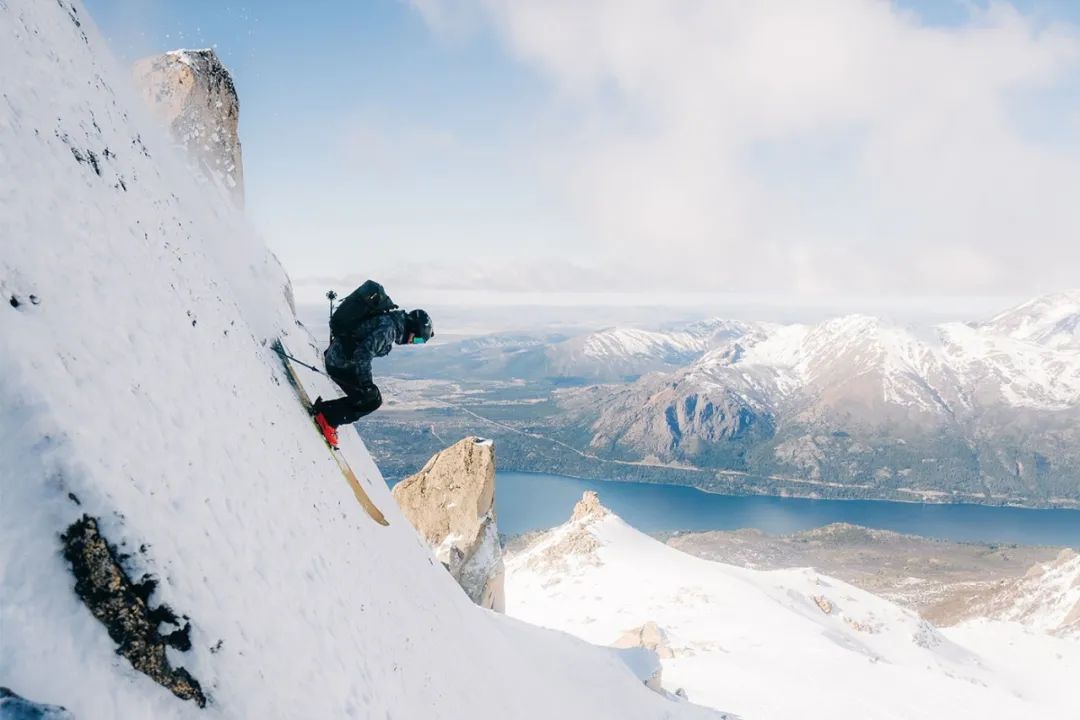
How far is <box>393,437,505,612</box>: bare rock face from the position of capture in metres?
30.0

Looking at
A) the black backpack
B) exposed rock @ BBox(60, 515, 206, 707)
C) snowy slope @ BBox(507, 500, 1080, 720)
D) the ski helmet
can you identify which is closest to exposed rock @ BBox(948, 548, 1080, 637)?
snowy slope @ BBox(507, 500, 1080, 720)

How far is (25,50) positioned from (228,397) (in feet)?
17.6

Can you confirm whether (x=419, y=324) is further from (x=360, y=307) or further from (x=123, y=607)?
(x=123, y=607)

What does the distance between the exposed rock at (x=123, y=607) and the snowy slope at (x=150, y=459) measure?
9cm

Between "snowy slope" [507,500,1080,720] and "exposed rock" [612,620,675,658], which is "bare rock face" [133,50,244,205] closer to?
"snowy slope" [507,500,1080,720]

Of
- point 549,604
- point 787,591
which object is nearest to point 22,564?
point 549,604

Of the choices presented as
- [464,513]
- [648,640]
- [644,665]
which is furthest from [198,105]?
[648,640]

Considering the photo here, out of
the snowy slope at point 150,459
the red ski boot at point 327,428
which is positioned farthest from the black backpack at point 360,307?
the red ski boot at point 327,428

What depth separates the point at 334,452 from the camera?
41.6 feet

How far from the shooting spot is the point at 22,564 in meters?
4.74

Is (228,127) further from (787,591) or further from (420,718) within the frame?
(787,591)

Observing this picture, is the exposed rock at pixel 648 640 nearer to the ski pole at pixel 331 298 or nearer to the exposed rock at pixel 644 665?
the exposed rock at pixel 644 665

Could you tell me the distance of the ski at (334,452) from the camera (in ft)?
40.6

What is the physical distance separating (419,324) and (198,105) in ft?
35.1
